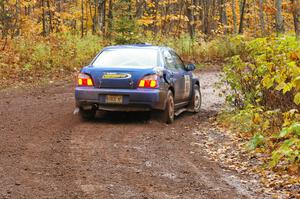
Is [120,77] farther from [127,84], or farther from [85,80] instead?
[85,80]

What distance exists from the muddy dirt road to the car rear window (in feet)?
→ 4.15

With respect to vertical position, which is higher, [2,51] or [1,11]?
[1,11]

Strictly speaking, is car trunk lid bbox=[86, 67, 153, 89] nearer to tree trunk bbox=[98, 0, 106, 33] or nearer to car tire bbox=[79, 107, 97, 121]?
car tire bbox=[79, 107, 97, 121]

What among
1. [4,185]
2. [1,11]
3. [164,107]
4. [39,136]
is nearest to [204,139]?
[164,107]

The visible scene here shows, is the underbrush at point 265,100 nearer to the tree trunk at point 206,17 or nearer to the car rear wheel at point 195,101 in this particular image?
the car rear wheel at point 195,101

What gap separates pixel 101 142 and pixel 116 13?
1489 cm

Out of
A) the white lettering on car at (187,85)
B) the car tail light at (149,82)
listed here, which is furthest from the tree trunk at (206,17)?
the car tail light at (149,82)

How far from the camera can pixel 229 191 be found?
6.22m

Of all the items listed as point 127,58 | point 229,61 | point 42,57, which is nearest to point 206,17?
point 42,57

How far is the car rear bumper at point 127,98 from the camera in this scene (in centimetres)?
1061

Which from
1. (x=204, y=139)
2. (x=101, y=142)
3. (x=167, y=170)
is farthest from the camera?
(x=204, y=139)

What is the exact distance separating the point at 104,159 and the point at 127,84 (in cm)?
327

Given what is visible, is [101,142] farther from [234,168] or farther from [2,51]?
[2,51]

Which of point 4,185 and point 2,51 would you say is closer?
point 4,185
